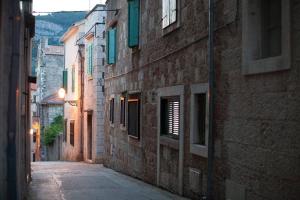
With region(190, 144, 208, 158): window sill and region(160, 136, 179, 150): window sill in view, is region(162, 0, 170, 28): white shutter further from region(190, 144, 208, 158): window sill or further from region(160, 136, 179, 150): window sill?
region(190, 144, 208, 158): window sill

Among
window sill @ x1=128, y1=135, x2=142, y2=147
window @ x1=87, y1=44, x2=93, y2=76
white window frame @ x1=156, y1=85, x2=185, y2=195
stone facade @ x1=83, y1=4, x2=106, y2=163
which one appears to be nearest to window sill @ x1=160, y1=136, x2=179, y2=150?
white window frame @ x1=156, y1=85, x2=185, y2=195

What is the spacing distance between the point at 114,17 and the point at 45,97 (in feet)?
79.7

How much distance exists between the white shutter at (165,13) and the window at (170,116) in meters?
1.57

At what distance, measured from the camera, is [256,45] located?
6906 mm

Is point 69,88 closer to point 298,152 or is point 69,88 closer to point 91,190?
point 91,190

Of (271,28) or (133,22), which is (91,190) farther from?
(271,28)

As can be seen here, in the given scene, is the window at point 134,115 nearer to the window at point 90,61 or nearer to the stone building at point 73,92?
the window at point 90,61

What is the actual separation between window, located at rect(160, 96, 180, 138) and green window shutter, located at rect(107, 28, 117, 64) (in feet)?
22.9

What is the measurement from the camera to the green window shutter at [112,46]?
61.0 ft

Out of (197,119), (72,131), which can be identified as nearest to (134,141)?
(197,119)

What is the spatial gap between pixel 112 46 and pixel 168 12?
298 inches

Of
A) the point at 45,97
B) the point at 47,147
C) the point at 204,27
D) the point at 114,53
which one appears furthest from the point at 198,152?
the point at 45,97

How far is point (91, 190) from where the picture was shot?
11.2 meters

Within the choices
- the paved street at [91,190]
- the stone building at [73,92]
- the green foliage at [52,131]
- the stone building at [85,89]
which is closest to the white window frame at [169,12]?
the paved street at [91,190]
